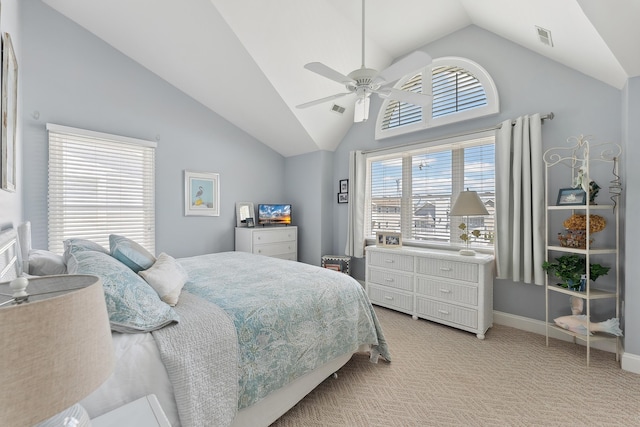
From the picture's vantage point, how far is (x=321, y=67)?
2.06 m

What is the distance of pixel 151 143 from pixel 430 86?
143 inches

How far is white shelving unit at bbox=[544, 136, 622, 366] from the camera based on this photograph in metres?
2.39

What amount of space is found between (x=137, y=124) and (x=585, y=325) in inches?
202

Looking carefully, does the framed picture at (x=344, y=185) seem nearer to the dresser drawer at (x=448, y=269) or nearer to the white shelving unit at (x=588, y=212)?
the dresser drawer at (x=448, y=269)

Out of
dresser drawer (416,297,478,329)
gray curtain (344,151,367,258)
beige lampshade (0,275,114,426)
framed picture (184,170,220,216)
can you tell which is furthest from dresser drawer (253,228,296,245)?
beige lampshade (0,275,114,426)

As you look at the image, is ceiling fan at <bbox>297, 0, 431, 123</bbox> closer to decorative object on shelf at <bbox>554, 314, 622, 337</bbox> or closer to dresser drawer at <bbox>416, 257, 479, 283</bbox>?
dresser drawer at <bbox>416, 257, 479, 283</bbox>

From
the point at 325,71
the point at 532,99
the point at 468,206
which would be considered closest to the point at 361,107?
the point at 325,71

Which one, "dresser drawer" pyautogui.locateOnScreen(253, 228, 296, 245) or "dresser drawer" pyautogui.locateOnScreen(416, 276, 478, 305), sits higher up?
"dresser drawer" pyautogui.locateOnScreen(253, 228, 296, 245)

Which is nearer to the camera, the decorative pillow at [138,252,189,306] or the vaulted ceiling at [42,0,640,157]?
the decorative pillow at [138,252,189,306]

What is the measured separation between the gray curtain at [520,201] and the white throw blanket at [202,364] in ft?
9.38

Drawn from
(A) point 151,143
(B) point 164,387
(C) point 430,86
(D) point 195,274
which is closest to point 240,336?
(B) point 164,387

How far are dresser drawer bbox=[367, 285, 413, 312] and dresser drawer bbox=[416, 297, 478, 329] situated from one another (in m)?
0.13

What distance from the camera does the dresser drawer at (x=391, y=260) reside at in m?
3.44

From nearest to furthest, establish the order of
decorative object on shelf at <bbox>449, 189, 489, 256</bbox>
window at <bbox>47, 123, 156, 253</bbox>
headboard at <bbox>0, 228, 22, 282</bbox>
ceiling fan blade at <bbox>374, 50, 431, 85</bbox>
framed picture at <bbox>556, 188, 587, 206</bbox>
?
headboard at <bbox>0, 228, 22, 282</bbox>, ceiling fan blade at <bbox>374, 50, 431, 85</bbox>, framed picture at <bbox>556, 188, 587, 206</bbox>, decorative object on shelf at <bbox>449, 189, 489, 256</bbox>, window at <bbox>47, 123, 156, 253</bbox>
